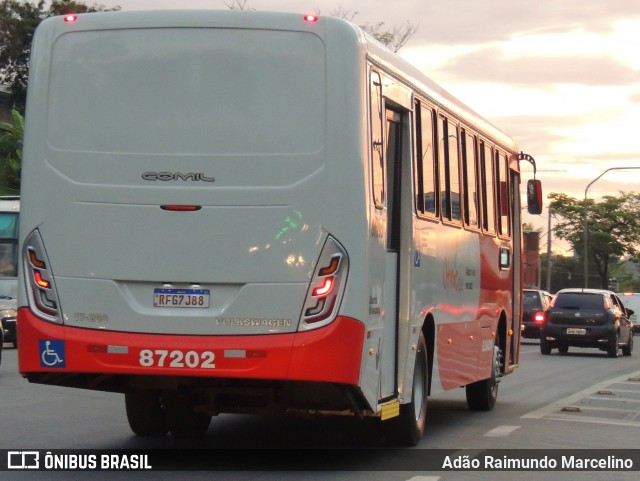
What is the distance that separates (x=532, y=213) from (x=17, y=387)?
728 cm

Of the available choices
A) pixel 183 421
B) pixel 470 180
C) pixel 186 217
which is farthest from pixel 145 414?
pixel 470 180

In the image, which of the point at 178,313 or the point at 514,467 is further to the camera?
the point at 514,467

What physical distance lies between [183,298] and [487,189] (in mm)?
6976

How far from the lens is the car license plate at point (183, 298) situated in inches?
365

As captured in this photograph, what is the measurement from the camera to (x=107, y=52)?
9688mm

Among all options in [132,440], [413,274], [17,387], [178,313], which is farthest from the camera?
[17,387]

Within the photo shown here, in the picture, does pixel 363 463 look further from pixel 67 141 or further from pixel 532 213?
pixel 532 213

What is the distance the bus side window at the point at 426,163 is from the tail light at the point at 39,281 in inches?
130

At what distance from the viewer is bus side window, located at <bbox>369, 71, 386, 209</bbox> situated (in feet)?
32.1

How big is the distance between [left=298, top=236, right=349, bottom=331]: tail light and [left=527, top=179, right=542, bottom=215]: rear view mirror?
386 inches

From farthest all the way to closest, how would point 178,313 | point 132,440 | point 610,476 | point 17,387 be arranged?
1. point 17,387
2. point 132,440
3. point 610,476
4. point 178,313

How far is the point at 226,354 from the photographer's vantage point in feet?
30.0

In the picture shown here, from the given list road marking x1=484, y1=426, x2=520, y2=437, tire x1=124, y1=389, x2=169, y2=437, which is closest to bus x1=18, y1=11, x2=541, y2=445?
tire x1=124, y1=389, x2=169, y2=437

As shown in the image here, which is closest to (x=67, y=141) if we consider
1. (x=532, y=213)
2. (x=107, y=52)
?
(x=107, y=52)
